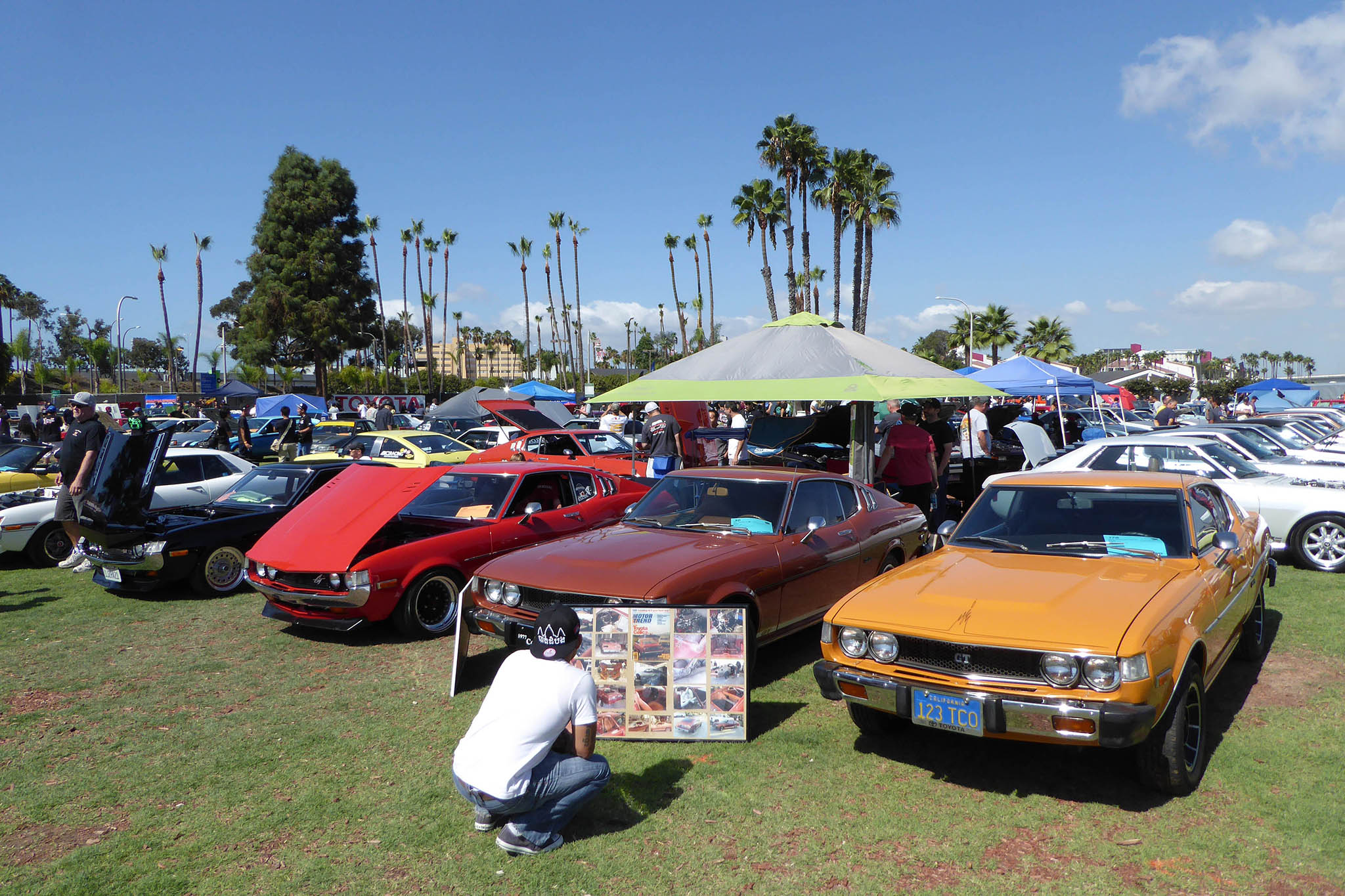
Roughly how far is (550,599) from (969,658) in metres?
2.78

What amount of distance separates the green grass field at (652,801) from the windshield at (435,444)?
34.3 ft

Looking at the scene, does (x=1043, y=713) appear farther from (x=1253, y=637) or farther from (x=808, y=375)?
(x=808, y=375)

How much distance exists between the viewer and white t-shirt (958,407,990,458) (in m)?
13.7

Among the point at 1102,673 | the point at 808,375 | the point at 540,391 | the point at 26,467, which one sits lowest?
the point at 1102,673

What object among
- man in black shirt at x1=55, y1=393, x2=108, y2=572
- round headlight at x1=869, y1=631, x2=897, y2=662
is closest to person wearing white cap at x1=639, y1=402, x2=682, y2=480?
man in black shirt at x1=55, y1=393, x2=108, y2=572

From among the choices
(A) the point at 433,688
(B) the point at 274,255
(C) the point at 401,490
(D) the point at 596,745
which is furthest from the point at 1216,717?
(B) the point at 274,255

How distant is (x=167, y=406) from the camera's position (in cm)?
3588

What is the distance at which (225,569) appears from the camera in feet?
30.2

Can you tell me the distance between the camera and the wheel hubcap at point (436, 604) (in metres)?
7.52

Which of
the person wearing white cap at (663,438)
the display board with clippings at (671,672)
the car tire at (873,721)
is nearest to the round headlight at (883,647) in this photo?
the car tire at (873,721)

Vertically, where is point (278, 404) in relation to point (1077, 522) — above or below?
above

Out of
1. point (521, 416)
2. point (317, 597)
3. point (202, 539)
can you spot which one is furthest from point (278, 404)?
point (317, 597)

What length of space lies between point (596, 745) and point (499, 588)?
1.41 metres

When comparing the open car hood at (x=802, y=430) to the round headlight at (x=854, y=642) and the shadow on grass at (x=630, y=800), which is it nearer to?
the round headlight at (x=854, y=642)
